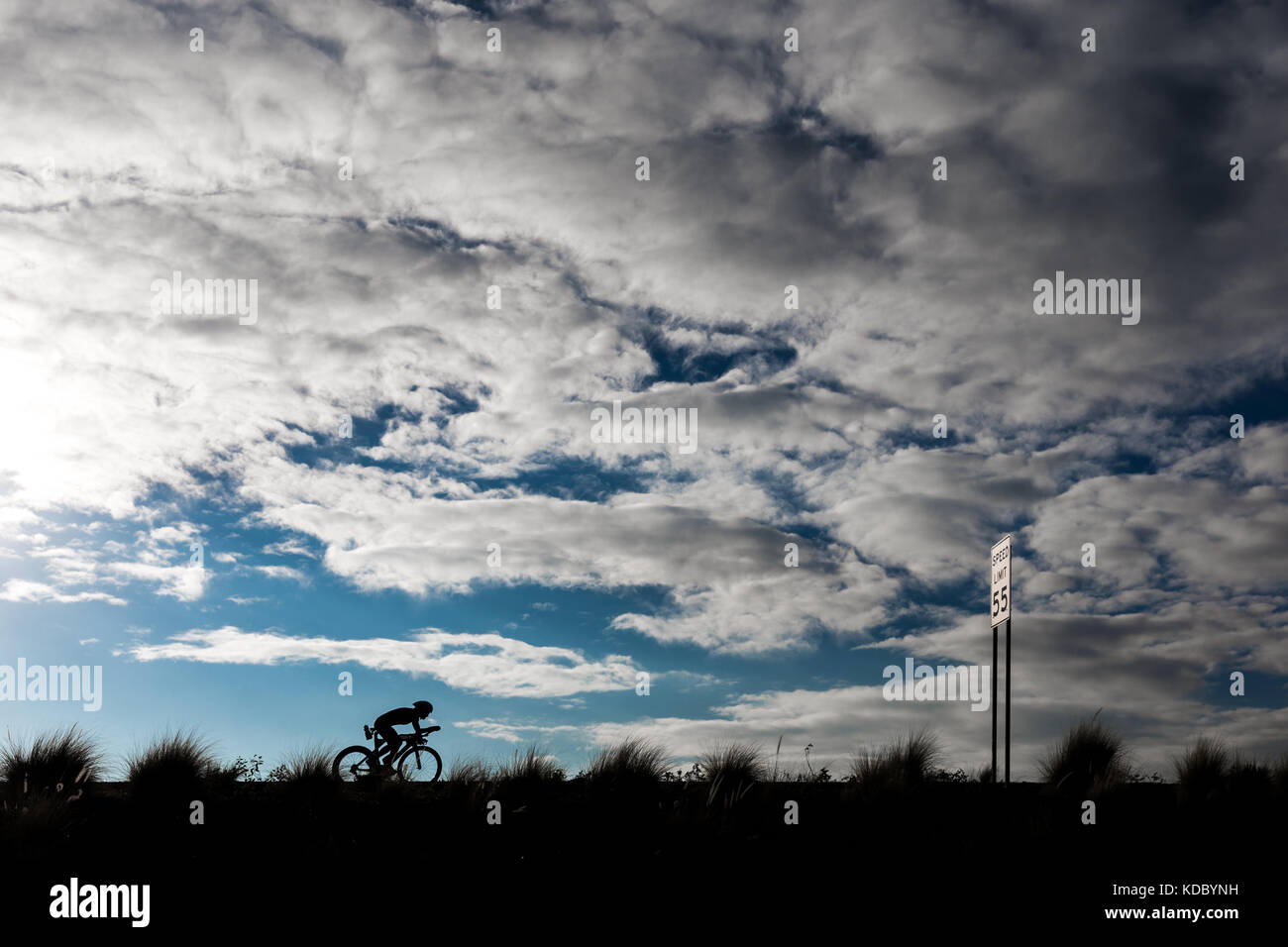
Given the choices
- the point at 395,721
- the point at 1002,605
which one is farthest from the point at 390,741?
the point at 1002,605

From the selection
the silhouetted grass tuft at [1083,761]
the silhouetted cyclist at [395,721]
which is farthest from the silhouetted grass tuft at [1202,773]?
the silhouetted cyclist at [395,721]

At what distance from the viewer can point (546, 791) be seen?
14.1m

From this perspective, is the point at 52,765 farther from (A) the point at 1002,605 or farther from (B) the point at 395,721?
(A) the point at 1002,605

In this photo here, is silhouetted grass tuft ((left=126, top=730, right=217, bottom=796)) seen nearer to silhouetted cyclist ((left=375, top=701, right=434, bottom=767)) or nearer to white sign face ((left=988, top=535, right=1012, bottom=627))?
silhouetted cyclist ((left=375, top=701, right=434, bottom=767))

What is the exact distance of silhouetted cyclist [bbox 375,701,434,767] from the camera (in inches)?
651

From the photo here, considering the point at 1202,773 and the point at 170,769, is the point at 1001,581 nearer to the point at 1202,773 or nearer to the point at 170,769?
the point at 1202,773

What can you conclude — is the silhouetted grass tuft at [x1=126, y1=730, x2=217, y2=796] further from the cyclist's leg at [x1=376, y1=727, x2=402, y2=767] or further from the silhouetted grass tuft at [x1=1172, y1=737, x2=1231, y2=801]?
the silhouetted grass tuft at [x1=1172, y1=737, x2=1231, y2=801]

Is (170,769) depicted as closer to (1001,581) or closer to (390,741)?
(390,741)

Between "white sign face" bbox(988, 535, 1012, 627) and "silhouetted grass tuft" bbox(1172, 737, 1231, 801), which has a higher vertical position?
"white sign face" bbox(988, 535, 1012, 627)

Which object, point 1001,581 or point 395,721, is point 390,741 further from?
point 1001,581

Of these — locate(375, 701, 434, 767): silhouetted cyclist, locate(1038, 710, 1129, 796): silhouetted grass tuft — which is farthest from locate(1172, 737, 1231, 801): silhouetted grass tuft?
locate(375, 701, 434, 767): silhouetted cyclist

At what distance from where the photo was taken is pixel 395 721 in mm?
16688
